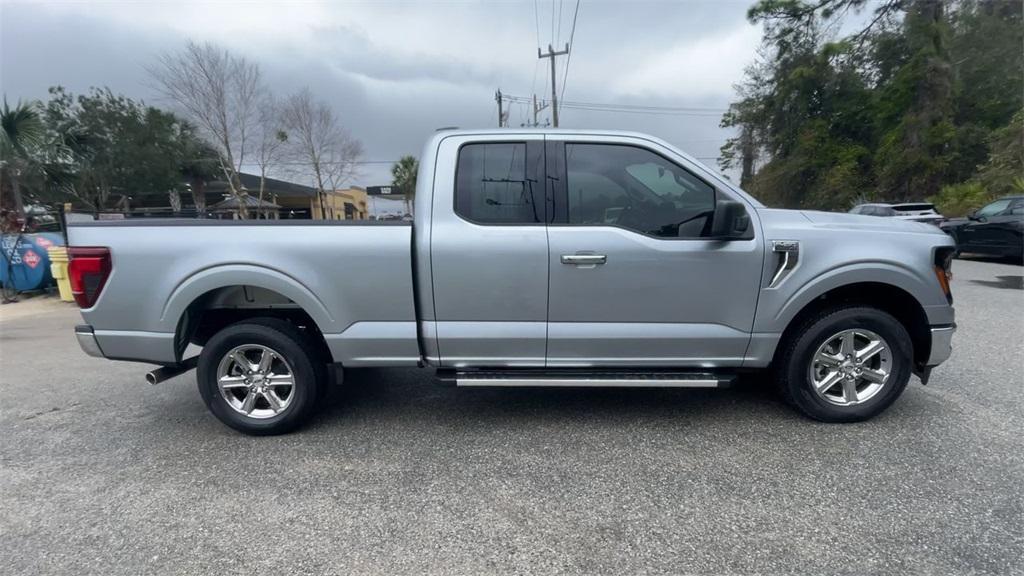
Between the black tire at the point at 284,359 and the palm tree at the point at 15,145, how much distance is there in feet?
42.7

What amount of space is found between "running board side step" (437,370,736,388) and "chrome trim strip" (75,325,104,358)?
2277mm

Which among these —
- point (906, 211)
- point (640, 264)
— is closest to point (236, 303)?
point (640, 264)

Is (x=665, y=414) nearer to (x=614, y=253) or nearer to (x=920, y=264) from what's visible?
(x=614, y=253)

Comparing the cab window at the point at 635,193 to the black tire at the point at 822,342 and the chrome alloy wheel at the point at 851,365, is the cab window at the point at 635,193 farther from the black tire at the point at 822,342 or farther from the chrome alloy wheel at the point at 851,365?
the chrome alloy wheel at the point at 851,365

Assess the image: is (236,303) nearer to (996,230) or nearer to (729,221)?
(729,221)

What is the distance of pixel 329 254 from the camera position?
3.21 metres

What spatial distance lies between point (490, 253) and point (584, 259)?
0.59 meters

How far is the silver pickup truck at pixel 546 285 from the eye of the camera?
321 centimetres

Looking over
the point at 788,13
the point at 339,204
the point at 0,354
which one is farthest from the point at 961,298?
the point at 339,204

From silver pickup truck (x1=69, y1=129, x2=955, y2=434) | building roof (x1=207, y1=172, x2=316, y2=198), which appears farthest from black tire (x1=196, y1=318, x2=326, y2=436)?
building roof (x1=207, y1=172, x2=316, y2=198)

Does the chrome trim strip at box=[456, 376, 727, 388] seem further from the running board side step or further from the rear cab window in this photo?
the rear cab window

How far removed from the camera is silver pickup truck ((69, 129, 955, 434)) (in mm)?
3211

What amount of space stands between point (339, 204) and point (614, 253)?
4271 centimetres

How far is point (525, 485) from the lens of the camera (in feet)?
9.24
